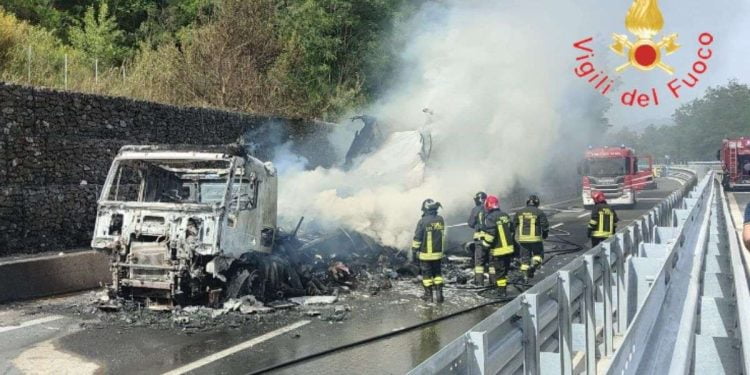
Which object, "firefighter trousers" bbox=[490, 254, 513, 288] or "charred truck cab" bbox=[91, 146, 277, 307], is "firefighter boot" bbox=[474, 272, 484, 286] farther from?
"charred truck cab" bbox=[91, 146, 277, 307]

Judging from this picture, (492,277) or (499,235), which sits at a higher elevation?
(499,235)

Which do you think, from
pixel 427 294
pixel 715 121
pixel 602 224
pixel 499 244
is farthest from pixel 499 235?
pixel 715 121

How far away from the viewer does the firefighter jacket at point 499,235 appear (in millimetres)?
10086

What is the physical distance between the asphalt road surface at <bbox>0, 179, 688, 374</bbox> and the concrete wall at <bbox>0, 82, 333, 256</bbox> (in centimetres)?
255

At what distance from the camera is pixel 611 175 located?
89.4 feet

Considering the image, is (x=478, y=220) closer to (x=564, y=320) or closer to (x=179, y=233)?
(x=179, y=233)

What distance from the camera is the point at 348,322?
8.27 metres

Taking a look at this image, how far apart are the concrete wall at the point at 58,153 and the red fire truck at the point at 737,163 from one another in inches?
1226

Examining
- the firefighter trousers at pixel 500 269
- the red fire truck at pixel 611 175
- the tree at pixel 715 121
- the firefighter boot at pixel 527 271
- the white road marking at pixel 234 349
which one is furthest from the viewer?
the tree at pixel 715 121

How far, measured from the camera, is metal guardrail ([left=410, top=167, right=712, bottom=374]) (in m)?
2.90

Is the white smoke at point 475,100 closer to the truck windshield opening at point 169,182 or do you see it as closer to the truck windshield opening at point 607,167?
the truck windshield opening at point 169,182

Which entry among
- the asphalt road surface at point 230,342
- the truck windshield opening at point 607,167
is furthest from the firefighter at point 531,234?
the truck windshield opening at point 607,167

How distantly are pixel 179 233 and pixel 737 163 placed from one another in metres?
34.9

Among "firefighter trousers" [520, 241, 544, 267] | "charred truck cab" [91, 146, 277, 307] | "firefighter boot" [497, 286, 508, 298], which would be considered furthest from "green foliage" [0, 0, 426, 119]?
"firefighter boot" [497, 286, 508, 298]
